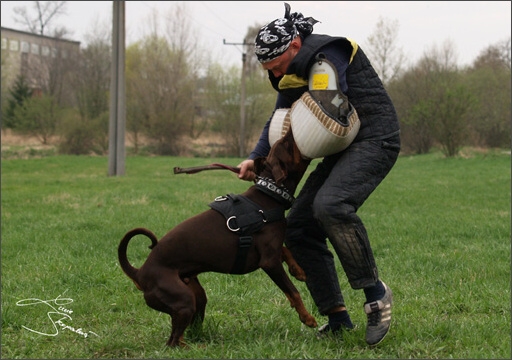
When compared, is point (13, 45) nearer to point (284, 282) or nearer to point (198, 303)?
point (198, 303)

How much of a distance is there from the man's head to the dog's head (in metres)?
0.43

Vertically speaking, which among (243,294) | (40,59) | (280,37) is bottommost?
(243,294)

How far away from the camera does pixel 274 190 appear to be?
3664 millimetres

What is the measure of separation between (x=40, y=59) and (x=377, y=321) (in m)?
45.1

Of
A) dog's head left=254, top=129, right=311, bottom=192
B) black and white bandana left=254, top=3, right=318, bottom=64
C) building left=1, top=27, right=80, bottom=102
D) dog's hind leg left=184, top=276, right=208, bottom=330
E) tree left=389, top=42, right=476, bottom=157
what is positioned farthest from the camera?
building left=1, top=27, right=80, bottom=102

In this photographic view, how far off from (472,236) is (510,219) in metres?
1.72

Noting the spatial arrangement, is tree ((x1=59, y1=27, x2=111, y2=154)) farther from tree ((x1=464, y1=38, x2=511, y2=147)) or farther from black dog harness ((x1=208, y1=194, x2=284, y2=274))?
black dog harness ((x1=208, y1=194, x2=284, y2=274))

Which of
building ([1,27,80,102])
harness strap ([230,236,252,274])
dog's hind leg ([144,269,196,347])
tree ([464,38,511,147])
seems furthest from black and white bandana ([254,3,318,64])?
building ([1,27,80,102])

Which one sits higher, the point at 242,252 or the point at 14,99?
the point at 14,99

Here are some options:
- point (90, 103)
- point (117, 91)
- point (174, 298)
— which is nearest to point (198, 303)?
point (174, 298)

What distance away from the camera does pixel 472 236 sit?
783 centimetres

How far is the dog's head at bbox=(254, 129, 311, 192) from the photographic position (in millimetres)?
3662

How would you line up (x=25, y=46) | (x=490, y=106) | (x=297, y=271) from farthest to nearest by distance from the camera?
(x=25, y=46), (x=490, y=106), (x=297, y=271)

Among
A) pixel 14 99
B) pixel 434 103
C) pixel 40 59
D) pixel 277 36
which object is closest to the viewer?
pixel 277 36
